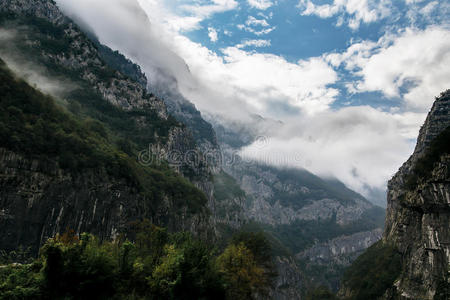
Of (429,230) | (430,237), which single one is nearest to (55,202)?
(430,237)

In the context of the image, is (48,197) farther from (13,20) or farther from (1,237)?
(13,20)

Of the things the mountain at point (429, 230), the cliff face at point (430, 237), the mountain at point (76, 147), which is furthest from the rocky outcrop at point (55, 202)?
the mountain at point (429, 230)

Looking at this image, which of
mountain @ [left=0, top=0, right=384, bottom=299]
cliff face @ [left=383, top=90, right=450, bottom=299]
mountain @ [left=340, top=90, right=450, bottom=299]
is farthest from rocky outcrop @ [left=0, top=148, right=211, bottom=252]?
mountain @ [left=340, top=90, right=450, bottom=299]

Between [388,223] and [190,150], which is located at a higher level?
[190,150]

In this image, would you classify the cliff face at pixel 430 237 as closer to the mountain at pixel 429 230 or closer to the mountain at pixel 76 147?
the mountain at pixel 429 230

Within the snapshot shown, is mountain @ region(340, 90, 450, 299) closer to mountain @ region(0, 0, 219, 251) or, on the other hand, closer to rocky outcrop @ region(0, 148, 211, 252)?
rocky outcrop @ region(0, 148, 211, 252)

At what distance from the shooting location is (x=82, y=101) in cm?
12912

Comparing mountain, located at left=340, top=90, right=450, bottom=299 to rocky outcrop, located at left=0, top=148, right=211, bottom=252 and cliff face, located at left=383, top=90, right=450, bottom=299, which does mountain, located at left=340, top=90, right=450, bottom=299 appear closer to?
cliff face, located at left=383, top=90, right=450, bottom=299

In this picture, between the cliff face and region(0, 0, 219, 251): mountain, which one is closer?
the cliff face

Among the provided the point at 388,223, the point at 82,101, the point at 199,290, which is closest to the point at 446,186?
the point at 199,290

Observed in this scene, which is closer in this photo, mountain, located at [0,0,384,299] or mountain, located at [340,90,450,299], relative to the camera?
mountain, located at [340,90,450,299]

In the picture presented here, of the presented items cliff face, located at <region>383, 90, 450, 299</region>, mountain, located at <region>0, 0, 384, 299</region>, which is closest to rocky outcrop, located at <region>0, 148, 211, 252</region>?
mountain, located at <region>0, 0, 384, 299</region>

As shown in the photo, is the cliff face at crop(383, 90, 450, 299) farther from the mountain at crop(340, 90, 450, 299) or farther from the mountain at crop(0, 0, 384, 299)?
the mountain at crop(0, 0, 384, 299)

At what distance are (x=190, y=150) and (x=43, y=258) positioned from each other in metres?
145
